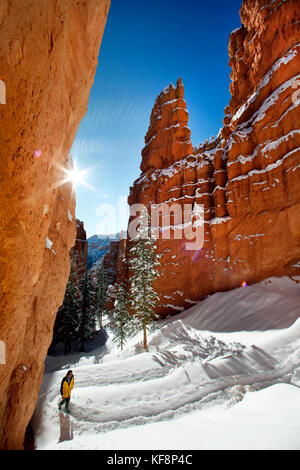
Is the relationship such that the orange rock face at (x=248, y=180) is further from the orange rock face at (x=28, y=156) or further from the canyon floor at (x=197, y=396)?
the orange rock face at (x=28, y=156)

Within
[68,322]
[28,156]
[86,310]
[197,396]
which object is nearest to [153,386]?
[197,396]

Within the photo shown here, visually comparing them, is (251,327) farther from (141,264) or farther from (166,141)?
(166,141)

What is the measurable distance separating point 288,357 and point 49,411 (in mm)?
10954

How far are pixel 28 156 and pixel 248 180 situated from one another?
2529cm

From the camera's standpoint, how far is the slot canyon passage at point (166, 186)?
4.12m

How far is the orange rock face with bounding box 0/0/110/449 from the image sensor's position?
3701mm

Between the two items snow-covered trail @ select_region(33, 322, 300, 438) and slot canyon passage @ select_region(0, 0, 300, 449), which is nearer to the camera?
slot canyon passage @ select_region(0, 0, 300, 449)

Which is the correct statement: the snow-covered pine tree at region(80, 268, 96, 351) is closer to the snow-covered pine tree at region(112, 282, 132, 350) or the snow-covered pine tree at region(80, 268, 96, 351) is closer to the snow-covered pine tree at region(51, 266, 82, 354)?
the snow-covered pine tree at region(51, 266, 82, 354)

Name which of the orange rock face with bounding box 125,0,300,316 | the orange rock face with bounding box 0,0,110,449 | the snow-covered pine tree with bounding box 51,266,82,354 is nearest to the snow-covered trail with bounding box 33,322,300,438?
the orange rock face with bounding box 0,0,110,449

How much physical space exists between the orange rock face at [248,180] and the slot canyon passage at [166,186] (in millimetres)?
134

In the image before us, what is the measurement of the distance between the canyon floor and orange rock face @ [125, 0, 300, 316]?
7.07 metres

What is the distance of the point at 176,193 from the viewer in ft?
107

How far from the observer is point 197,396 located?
28.2 feet
